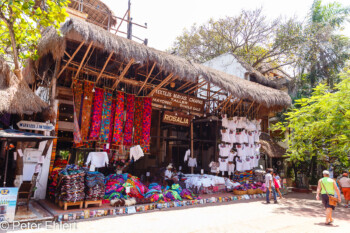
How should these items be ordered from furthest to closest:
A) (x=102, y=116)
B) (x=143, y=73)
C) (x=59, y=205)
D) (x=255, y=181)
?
(x=255, y=181)
(x=143, y=73)
(x=102, y=116)
(x=59, y=205)

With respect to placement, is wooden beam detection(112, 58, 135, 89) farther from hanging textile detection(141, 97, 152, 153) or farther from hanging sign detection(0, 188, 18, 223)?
hanging sign detection(0, 188, 18, 223)

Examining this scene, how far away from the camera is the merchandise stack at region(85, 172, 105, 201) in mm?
6430

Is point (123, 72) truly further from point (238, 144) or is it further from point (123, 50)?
point (238, 144)

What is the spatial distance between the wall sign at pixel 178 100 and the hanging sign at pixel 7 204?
5.62 metres

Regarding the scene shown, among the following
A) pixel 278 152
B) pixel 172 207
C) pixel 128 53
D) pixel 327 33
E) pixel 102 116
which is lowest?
pixel 172 207

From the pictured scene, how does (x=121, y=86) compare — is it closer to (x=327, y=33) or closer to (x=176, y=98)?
(x=176, y=98)

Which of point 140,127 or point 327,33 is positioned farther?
point 327,33

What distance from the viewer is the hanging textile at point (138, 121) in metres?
8.55

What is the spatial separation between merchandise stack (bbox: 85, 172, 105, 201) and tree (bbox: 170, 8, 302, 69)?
16506mm

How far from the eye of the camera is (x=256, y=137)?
1242 cm

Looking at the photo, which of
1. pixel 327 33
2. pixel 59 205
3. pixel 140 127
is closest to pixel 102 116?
pixel 140 127

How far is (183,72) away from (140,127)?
8.31 feet

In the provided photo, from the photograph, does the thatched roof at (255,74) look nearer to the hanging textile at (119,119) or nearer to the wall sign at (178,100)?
the wall sign at (178,100)

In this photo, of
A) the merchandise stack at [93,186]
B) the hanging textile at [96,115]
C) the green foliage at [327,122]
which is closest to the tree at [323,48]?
the green foliage at [327,122]
